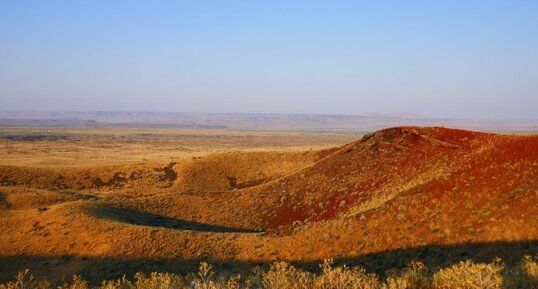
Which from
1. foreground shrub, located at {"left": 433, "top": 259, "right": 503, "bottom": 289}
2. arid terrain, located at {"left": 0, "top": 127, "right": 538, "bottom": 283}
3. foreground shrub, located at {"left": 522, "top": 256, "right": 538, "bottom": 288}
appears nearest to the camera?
foreground shrub, located at {"left": 433, "top": 259, "right": 503, "bottom": 289}

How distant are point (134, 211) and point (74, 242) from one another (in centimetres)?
624

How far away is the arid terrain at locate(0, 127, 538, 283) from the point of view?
18016 millimetres

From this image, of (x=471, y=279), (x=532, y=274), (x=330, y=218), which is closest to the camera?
(x=471, y=279)

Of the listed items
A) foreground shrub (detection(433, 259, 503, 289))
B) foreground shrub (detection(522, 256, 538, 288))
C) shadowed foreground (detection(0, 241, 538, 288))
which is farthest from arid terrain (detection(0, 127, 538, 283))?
foreground shrub (detection(433, 259, 503, 289))

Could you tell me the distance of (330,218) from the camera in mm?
24484

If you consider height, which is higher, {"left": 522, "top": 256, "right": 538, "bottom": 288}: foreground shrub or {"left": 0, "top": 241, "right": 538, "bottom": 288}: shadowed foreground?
{"left": 522, "top": 256, "right": 538, "bottom": 288}: foreground shrub

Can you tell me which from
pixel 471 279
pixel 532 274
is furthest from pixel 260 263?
pixel 532 274

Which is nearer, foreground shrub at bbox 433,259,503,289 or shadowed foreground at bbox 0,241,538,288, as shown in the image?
foreground shrub at bbox 433,259,503,289

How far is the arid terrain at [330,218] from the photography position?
18016 millimetres

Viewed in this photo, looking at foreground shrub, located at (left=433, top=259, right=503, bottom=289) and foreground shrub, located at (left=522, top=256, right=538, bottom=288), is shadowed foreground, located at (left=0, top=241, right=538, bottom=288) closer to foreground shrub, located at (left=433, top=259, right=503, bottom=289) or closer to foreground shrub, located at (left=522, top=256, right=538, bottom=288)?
foreground shrub, located at (left=522, top=256, right=538, bottom=288)

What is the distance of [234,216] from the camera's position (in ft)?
95.2

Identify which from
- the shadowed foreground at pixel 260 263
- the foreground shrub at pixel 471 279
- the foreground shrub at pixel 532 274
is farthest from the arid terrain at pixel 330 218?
the foreground shrub at pixel 471 279

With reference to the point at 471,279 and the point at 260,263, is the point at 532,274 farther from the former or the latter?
the point at 260,263

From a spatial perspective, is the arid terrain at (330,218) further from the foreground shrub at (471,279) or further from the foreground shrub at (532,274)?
the foreground shrub at (471,279)
